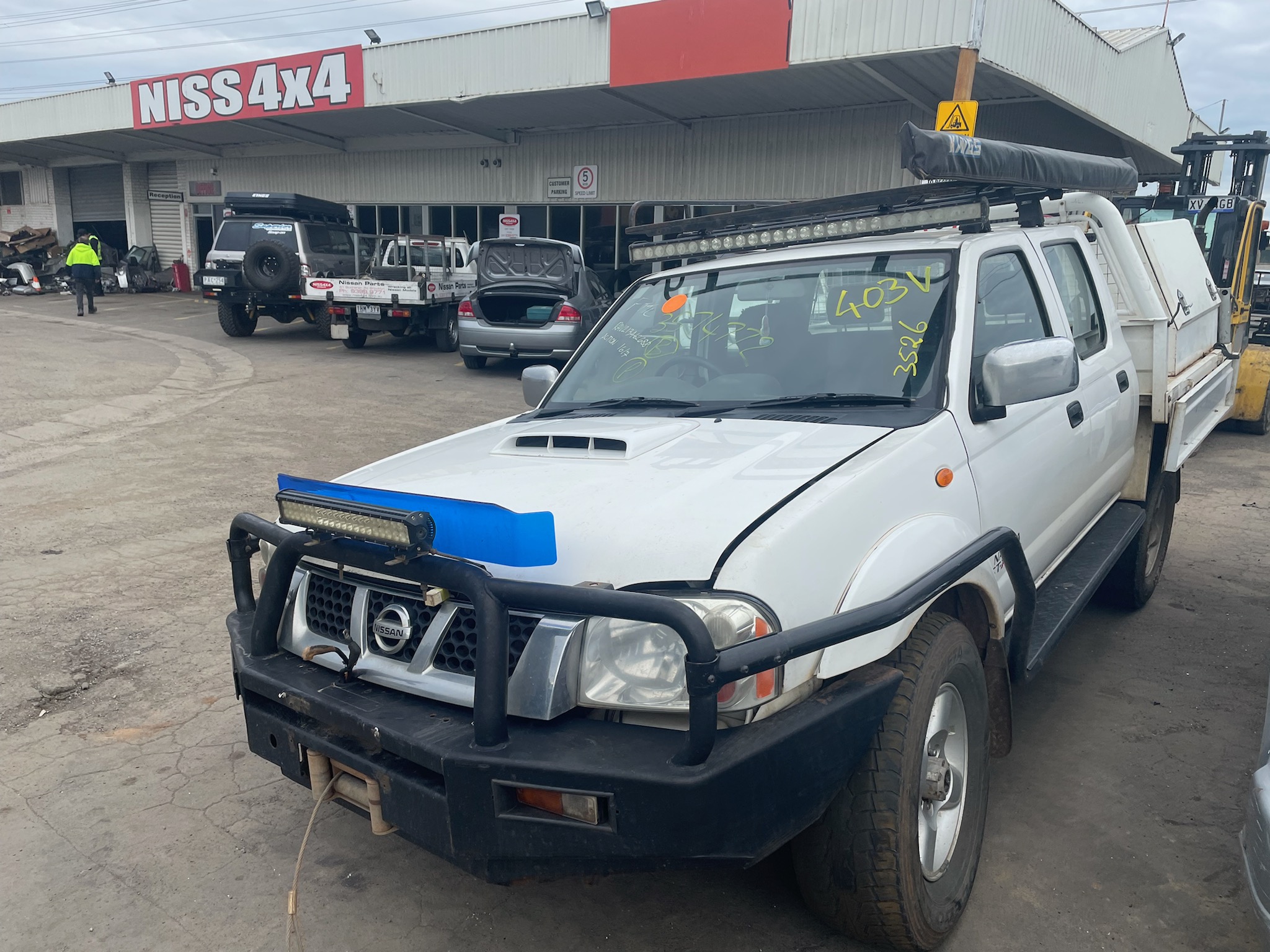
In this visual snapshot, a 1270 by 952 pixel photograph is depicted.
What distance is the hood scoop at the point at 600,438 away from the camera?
114 inches

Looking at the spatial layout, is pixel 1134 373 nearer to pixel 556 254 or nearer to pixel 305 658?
pixel 305 658

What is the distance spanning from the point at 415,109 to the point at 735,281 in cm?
1871

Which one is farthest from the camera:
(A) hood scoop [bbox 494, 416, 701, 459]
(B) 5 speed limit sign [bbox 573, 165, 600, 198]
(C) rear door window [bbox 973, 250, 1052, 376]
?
(B) 5 speed limit sign [bbox 573, 165, 600, 198]

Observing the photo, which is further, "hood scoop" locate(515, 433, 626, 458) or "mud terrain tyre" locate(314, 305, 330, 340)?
"mud terrain tyre" locate(314, 305, 330, 340)

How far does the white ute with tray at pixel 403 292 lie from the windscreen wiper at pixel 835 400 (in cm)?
1329

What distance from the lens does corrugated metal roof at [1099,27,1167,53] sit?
1742 centimetres

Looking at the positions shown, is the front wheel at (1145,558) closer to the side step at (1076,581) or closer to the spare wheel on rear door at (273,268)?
the side step at (1076,581)

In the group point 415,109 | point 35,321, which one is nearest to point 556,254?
point 415,109

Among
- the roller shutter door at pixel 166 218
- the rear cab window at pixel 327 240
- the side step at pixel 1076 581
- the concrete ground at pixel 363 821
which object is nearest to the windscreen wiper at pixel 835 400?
the side step at pixel 1076 581

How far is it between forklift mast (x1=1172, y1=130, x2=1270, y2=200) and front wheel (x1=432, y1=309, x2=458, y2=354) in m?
11.0

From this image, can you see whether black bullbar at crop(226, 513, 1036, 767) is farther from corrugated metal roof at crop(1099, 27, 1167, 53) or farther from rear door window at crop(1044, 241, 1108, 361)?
corrugated metal roof at crop(1099, 27, 1167, 53)

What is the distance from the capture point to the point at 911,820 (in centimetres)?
233

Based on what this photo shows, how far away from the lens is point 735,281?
3.78 m

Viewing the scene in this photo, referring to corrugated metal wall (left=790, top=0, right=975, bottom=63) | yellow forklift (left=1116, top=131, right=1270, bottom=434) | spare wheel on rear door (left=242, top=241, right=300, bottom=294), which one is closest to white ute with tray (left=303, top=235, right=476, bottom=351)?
spare wheel on rear door (left=242, top=241, right=300, bottom=294)
